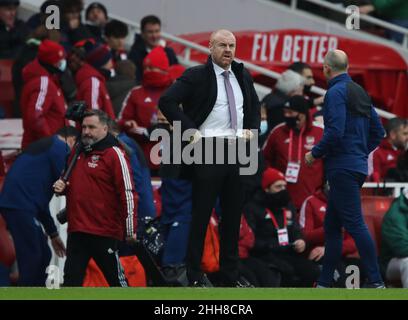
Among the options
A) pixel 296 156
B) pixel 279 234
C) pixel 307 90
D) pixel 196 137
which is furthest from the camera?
pixel 307 90

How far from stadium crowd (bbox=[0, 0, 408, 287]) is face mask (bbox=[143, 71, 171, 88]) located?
0.04 ft

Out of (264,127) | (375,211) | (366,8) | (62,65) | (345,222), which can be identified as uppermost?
(366,8)

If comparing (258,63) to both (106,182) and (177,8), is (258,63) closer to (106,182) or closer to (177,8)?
(177,8)

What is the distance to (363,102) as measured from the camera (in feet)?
40.8

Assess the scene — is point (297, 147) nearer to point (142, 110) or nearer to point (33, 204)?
point (142, 110)

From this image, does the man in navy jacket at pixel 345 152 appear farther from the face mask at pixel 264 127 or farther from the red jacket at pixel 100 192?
the face mask at pixel 264 127

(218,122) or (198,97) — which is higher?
(198,97)

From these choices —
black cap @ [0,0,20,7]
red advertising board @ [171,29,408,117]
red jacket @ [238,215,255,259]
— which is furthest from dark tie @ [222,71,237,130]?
red advertising board @ [171,29,408,117]

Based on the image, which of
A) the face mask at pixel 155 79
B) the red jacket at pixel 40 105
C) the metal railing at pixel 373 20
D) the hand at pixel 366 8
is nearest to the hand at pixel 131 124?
the face mask at pixel 155 79

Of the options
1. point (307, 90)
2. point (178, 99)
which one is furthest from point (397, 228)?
point (178, 99)

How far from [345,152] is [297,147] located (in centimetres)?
329

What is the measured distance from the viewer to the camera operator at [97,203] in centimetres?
1262

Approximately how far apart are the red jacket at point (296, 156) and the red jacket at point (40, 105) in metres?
2.04

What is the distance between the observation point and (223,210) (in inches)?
488
